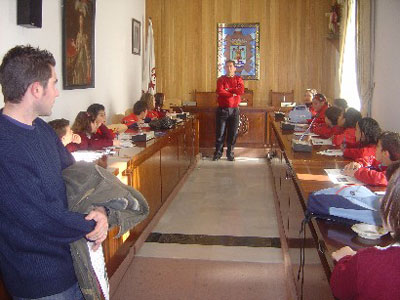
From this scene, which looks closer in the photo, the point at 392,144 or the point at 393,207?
the point at 393,207

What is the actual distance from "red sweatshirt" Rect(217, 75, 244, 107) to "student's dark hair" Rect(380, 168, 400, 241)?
7378mm

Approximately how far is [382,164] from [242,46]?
7.36 m

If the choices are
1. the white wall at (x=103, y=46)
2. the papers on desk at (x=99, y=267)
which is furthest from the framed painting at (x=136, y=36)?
the papers on desk at (x=99, y=267)

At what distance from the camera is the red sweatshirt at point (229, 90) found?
8.65m

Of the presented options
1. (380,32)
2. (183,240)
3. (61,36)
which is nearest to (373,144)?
(183,240)

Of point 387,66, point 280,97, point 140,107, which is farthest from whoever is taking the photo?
point 280,97

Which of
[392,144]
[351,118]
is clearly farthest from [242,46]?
[392,144]

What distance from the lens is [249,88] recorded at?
33.6 feet

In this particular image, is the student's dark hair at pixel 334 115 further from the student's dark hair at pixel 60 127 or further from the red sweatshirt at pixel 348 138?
the student's dark hair at pixel 60 127

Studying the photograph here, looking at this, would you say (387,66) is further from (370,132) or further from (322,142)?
(370,132)

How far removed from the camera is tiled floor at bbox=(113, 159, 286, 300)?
3.51 meters

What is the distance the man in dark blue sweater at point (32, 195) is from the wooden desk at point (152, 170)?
1.37ft

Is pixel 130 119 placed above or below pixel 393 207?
above

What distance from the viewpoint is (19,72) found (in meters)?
1.62
